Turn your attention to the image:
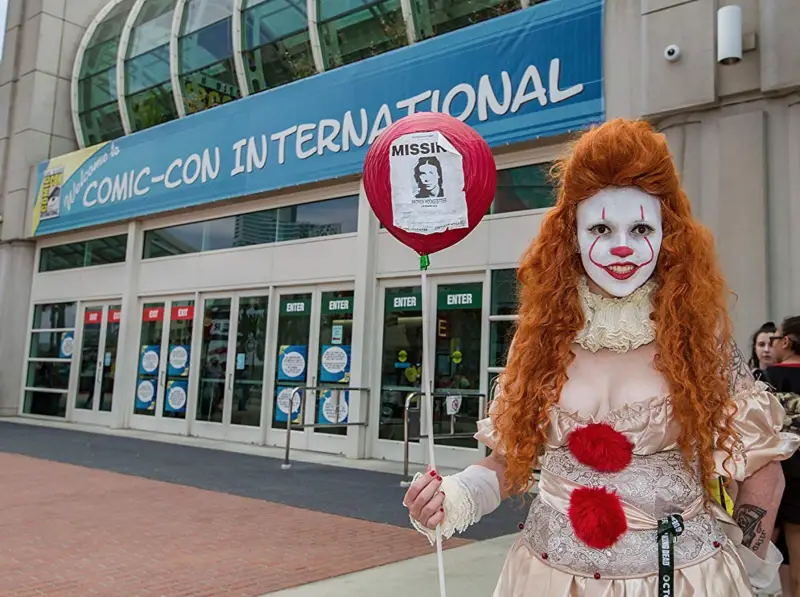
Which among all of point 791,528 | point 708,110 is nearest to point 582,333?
point 791,528

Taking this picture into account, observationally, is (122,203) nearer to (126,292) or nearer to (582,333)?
(126,292)

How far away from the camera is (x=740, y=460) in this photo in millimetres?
1687

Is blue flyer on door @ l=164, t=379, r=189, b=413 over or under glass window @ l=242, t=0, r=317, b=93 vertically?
under

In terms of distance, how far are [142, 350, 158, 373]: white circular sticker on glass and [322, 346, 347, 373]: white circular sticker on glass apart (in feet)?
12.7

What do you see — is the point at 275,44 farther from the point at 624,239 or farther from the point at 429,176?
the point at 624,239

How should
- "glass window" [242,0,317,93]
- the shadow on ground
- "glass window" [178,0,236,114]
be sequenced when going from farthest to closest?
"glass window" [178,0,236,114]
"glass window" [242,0,317,93]
the shadow on ground

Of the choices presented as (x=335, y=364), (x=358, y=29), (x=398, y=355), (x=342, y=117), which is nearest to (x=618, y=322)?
(x=398, y=355)

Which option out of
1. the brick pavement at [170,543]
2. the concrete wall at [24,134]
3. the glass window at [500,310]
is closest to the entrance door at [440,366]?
the glass window at [500,310]

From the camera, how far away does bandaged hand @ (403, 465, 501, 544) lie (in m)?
1.78

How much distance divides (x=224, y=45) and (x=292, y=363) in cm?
515

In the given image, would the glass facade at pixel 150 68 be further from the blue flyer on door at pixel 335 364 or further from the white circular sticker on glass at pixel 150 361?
the blue flyer on door at pixel 335 364

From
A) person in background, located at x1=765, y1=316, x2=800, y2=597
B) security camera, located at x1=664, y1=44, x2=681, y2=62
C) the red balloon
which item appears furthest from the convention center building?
the red balloon

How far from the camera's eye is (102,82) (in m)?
13.8

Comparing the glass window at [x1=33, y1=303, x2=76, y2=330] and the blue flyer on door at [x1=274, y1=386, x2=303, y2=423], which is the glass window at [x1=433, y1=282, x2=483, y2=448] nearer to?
the blue flyer on door at [x1=274, y1=386, x2=303, y2=423]
